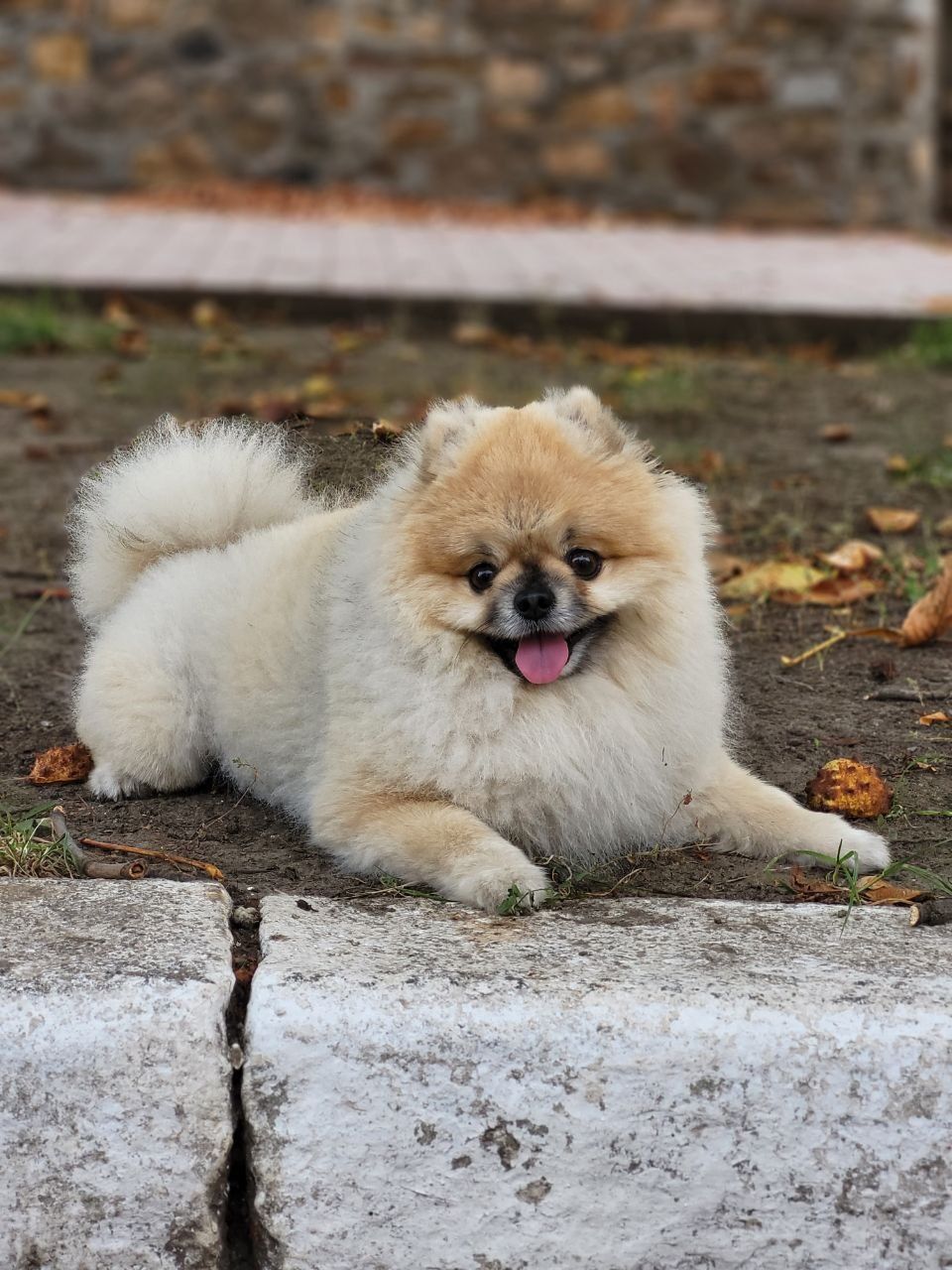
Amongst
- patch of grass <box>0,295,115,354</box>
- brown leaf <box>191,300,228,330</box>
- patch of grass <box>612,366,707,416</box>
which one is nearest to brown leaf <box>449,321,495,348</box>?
patch of grass <box>612,366,707,416</box>

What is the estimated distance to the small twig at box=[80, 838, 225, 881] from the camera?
292cm

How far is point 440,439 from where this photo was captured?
2914 millimetres

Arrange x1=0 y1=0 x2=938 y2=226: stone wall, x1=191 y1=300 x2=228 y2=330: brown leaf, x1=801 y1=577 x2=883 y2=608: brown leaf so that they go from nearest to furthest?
x1=801 y1=577 x2=883 y2=608: brown leaf, x1=191 y1=300 x2=228 y2=330: brown leaf, x1=0 y1=0 x2=938 y2=226: stone wall

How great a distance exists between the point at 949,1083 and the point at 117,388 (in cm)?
537

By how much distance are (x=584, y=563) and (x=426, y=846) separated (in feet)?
1.82

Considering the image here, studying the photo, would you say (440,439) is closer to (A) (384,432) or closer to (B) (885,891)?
(A) (384,432)

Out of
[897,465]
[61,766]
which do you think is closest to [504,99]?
[897,465]

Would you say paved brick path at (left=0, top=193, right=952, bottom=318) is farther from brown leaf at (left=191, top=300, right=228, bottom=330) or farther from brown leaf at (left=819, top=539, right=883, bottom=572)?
brown leaf at (left=819, top=539, right=883, bottom=572)

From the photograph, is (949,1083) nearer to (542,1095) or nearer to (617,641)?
(542,1095)

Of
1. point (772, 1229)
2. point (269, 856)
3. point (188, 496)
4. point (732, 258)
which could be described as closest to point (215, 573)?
point (188, 496)

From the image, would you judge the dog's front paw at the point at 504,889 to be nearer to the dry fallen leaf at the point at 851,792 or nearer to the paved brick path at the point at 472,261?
the dry fallen leaf at the point at 851,792

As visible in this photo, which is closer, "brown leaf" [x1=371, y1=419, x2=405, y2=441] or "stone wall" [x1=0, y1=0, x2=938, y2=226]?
"brown leaf" [x1=371, y1=419, x2=405, y2=441]

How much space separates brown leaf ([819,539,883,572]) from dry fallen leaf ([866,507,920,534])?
31 cm

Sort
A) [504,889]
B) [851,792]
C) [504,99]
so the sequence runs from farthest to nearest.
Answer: [504,99] < [851,792] < [504,889]
